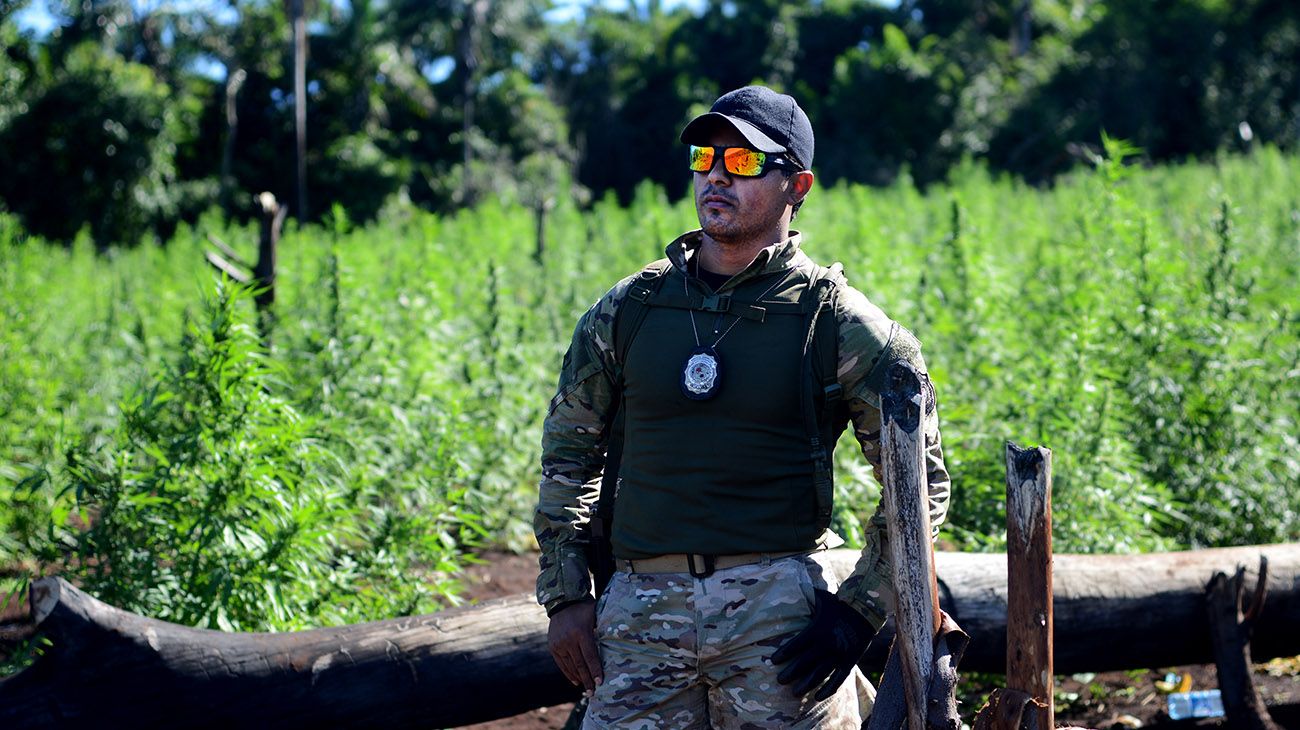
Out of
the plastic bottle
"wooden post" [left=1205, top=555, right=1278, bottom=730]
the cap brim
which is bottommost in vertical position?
the plastic bottle

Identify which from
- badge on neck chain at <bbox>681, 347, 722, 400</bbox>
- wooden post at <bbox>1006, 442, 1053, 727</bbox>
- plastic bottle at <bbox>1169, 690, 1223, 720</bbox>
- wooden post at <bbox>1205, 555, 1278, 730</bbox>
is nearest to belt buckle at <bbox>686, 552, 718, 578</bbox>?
badge on neck chain at <bbox>681, 347, 722, 400</bbox>

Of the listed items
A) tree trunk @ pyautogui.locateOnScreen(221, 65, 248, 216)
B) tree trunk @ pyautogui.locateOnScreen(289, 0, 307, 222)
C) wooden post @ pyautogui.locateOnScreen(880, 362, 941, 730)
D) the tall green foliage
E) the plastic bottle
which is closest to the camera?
wooden post @ pyautogui.locateOnScreen(880, 362, 941, 730)

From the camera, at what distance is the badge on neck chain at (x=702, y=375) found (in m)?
2.90

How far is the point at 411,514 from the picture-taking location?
5.63 m

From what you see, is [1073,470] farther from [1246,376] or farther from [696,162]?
[696,162]

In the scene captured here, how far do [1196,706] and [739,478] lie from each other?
10.4ft

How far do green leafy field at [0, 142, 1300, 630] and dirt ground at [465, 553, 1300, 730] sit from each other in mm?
581

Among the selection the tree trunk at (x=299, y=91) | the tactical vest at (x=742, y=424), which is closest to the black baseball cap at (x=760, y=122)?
the tactical vest at (x=742, y=424)

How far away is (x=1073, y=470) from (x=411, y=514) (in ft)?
9.39

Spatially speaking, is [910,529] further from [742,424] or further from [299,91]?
[299,91]

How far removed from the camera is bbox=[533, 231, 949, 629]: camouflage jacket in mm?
2918

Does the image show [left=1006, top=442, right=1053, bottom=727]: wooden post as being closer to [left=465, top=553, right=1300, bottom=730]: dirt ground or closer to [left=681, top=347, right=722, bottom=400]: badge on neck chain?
[left=681, top=347, right=722, bottom=400]: badge on neck chain

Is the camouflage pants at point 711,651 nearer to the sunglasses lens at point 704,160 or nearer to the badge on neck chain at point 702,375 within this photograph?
the badge on neck chain at point 702,375

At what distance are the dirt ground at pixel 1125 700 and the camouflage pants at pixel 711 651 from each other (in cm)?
218
